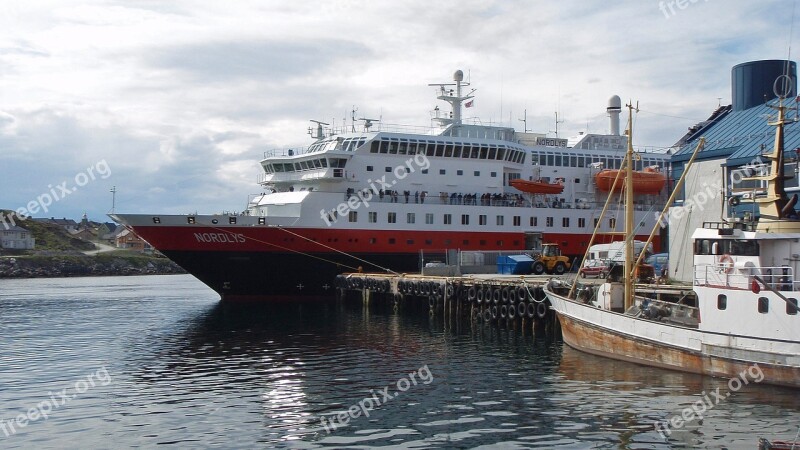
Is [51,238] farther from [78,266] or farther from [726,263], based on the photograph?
[726,263]

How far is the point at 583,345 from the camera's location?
2547 cm

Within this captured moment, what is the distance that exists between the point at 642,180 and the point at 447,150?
14134 millimetres

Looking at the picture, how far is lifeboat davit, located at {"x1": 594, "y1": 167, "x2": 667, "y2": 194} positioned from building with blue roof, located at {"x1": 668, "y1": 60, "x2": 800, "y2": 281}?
1265cm

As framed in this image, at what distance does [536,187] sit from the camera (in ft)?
162

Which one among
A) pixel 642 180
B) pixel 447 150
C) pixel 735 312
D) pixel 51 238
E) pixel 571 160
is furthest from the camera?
pixel 51 238

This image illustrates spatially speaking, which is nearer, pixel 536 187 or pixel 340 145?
pixel 340 145

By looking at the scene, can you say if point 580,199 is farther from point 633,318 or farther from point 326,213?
point 633,318

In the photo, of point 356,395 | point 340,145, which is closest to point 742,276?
point 356,395

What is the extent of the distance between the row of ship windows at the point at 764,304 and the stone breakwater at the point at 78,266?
9706cm

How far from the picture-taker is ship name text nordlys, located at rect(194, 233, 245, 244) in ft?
136

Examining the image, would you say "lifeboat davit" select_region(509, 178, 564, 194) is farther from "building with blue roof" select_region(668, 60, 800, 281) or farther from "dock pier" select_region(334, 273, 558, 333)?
"building with blue roof" select_region(668, 60, 800, 281)

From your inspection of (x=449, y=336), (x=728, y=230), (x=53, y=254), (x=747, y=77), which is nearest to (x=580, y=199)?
(x=747, y=77)

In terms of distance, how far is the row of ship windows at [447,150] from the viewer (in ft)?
153

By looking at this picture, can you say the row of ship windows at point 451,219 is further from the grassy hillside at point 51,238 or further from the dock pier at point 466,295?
the grassy hillside at point 51,238
